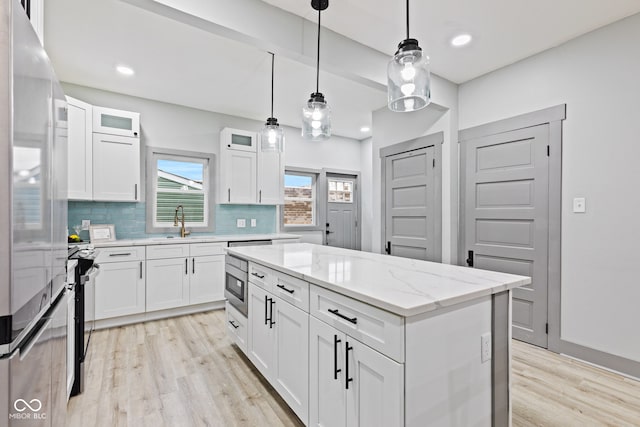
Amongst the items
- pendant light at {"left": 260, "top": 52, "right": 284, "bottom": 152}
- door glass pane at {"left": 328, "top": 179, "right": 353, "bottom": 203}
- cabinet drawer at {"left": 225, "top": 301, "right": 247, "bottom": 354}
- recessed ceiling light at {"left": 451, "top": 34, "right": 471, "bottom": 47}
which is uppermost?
recessed ceiling light at {"left": 451, "top": 34, "right": 471, "bottom": 47}

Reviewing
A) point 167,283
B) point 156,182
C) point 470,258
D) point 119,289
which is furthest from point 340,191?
point 119,289

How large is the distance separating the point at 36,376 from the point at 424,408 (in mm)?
1297

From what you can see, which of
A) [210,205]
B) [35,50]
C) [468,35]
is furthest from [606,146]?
[210,205]

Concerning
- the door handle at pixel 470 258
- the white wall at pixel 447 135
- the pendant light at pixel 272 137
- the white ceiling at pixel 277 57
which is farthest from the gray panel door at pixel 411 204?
the pendant light at pixel 272 137

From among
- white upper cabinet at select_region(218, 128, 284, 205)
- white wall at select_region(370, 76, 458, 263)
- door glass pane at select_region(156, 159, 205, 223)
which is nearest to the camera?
white wall at select_region(370, 76, 458, 263)

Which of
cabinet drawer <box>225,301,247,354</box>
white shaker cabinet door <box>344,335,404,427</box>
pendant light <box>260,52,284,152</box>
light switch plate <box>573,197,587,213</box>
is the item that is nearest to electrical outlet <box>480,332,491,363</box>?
white shaker cabinet door <box>344,335,404,427</box>

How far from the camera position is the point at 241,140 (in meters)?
4.53

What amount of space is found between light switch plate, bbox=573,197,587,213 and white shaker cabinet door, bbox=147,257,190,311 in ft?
13.6

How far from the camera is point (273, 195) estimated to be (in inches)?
190

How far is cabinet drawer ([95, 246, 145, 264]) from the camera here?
131 inches

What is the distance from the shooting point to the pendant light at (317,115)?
222 cm

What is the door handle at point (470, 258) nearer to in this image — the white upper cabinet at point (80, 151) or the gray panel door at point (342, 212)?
the gray panel door at point (342, 212)

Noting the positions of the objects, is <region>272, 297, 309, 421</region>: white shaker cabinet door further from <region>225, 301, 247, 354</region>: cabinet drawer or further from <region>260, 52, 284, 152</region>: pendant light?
<region>260, 52, 284, 152</region>: pendant light

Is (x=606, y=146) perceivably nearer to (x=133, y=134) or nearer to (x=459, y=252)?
(x=459, y=252)
